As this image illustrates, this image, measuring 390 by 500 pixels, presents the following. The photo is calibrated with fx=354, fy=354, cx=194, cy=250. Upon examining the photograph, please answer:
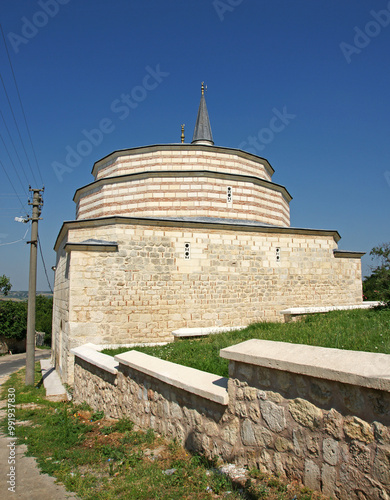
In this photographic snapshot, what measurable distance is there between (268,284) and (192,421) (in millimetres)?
9387

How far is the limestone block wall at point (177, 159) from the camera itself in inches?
601

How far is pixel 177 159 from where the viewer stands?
15.3 meters

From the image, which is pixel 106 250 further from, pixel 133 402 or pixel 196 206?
pixel 133 402

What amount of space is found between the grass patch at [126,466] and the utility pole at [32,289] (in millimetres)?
5792

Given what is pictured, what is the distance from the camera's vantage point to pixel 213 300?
11.7 m

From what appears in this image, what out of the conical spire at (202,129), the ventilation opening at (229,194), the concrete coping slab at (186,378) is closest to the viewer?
the concrete coping slab at (186,378)

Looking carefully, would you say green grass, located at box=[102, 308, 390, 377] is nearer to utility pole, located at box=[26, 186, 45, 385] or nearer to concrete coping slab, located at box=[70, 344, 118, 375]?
concrete coping slab, located at box=[70, 344, 118, 375]

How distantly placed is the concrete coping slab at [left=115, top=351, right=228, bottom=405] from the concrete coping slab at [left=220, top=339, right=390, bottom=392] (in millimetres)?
403

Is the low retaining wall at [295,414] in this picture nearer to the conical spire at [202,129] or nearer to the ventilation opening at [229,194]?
the ventilation opening at [229,194]

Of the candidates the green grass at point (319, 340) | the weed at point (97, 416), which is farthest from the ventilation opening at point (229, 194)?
the weed at point (97, 416)

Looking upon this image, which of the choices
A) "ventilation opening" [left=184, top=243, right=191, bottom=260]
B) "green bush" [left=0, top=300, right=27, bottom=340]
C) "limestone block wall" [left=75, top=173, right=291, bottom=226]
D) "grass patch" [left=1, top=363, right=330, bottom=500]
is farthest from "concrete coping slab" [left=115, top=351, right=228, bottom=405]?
"green bush" [left=0, top=300, right=27, bottom=340]

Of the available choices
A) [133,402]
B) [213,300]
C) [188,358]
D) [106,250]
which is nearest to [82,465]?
[133,402]

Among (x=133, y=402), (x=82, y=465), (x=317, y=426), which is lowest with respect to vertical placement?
(x=82, y=465)

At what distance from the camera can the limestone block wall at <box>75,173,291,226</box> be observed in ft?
46.9
